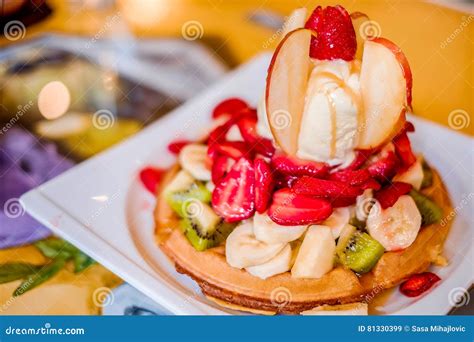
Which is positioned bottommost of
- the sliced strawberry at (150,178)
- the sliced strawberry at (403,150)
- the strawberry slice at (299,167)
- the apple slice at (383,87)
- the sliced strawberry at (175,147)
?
the sliced strawberry at (150,178)

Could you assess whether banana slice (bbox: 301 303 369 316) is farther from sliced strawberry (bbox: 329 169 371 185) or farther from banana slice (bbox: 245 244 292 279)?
sliced strawberry (bbox: 329 169 371 185)

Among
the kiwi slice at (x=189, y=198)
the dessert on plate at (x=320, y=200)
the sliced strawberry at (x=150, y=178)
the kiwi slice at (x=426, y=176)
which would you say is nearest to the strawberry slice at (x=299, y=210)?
the dessert on plate at (x=320, y=200)

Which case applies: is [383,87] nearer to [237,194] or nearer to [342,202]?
[342,202]

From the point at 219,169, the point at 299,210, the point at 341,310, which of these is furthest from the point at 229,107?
the point at 341,310

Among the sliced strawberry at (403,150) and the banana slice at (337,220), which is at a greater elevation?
the sliced strawberry at (403,150)

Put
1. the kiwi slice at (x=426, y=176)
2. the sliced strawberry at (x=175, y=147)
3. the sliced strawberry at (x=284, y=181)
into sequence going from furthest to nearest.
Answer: the sliced strawberry at (x=175, y=147) < the kiwi slice at (x=426, y=176) < the sliced strawberry at (x=284, y=181)

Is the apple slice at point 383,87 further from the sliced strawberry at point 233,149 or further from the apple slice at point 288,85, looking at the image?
the sliced strawberry at point 233,149
